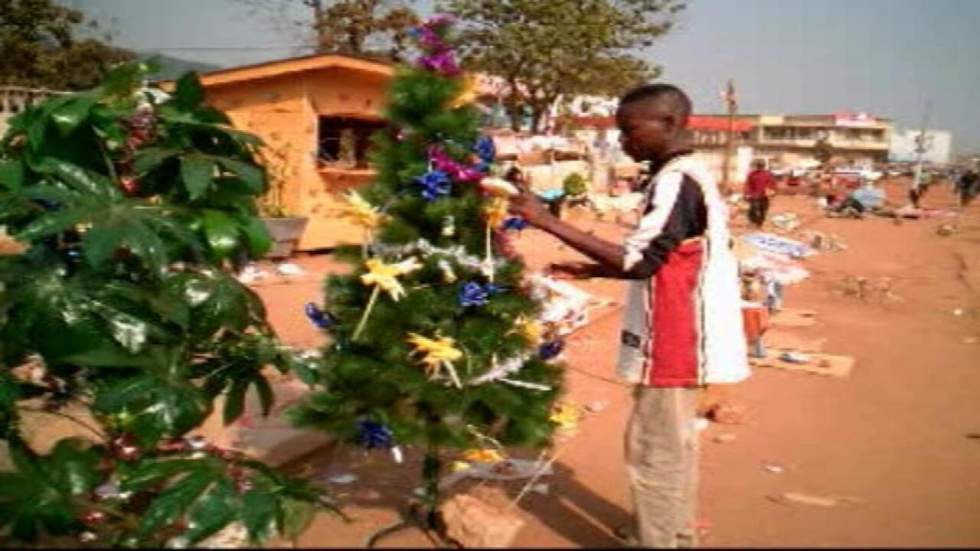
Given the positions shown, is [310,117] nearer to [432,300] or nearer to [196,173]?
[196,173]

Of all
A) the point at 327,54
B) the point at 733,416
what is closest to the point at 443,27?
the point at 733,416

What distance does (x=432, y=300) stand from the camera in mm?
3232

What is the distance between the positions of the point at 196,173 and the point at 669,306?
1.69m

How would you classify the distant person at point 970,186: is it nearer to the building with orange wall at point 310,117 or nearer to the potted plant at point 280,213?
the building with orange wall at point 310,117

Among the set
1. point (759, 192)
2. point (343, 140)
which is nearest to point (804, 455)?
point (343, 140)

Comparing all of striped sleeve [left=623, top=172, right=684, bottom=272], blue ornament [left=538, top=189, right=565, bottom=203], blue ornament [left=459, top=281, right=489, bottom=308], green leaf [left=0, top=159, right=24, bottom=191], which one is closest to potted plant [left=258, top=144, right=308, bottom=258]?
blue ornament [left=538, top=189, right=565, bottom=203]

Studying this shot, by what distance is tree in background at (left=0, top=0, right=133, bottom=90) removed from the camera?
1878 centimetres

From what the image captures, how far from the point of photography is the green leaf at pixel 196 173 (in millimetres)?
3031

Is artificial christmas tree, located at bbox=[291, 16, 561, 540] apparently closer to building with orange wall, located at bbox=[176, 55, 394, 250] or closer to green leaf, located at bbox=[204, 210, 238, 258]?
green leaf, located at bbox=[204, 210, 238, 258]

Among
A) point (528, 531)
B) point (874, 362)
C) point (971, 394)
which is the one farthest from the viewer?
point (874, 362)

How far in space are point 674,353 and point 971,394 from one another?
5.00 meters

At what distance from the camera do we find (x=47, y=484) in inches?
111

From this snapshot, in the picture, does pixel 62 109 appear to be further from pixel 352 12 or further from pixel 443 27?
pixel 352 12

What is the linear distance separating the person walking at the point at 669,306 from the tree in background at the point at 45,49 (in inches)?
727
